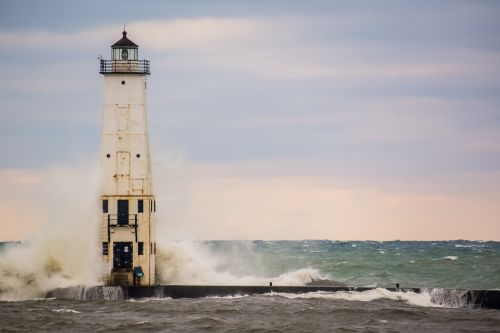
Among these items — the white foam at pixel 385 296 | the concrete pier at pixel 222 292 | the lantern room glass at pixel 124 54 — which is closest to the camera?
the concrete pier at pixel 222 292

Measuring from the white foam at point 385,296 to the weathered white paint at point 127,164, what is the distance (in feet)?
18.2

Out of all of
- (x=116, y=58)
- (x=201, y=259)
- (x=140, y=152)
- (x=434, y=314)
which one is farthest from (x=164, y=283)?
(x=434, y=314)

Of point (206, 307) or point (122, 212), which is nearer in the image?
point (206, 307)

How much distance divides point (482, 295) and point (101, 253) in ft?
47.4

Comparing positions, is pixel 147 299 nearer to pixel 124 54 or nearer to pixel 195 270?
pixel 195 270

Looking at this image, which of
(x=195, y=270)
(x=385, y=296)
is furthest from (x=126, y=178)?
(x=385, y=296)

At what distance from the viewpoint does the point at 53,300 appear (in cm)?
3947

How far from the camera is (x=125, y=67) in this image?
3944cm

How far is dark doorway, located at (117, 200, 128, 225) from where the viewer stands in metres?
38.6

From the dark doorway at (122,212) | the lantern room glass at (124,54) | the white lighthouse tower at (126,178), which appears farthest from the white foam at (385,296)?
the lantern room glass at (124,54)

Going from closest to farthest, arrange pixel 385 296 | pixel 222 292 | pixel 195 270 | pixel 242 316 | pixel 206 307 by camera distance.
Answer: pixel 242 316 → pixel 206 307 → pixel 385 296 → pixel 222 292 → pixel 195 270

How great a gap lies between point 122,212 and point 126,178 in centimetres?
133

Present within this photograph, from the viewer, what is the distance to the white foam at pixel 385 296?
37.6 meters

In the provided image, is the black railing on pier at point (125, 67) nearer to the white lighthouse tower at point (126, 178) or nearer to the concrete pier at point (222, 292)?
the white lighthouse tower at point (126, 178)
